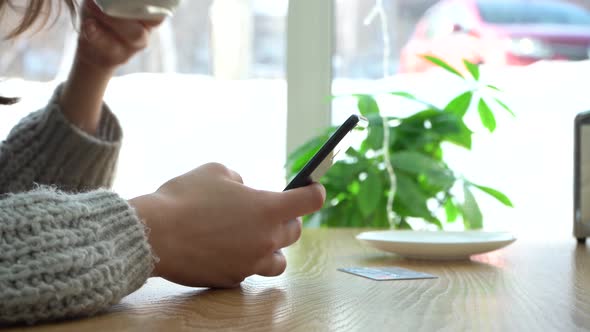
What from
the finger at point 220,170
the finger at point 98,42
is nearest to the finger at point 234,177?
the finger at point 220,170

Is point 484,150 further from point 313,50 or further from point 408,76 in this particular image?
point 313,50

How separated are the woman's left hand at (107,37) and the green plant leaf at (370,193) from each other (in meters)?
0.71

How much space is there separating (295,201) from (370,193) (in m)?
1.08

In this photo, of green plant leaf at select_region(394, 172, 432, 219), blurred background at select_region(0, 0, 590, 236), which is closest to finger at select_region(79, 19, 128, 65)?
green plant leaf at select_region(394, 172, 432, 219)

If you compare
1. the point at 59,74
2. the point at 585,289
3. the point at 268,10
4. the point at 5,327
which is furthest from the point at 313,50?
the point at 5,327

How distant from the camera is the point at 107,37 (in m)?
1.23

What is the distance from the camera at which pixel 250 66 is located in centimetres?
237

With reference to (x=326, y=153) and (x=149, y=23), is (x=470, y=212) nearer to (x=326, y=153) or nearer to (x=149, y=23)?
(x=149, y=23)

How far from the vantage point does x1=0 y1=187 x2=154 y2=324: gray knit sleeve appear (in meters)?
0.60

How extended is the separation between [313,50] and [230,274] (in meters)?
1.54

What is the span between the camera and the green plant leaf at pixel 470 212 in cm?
184

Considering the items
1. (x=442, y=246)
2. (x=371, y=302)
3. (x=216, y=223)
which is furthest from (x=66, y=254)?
(x=442, y=246)

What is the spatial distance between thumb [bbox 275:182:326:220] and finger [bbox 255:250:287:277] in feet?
0.15

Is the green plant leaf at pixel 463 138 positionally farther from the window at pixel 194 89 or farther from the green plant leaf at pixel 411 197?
the window at pixel 194 89
